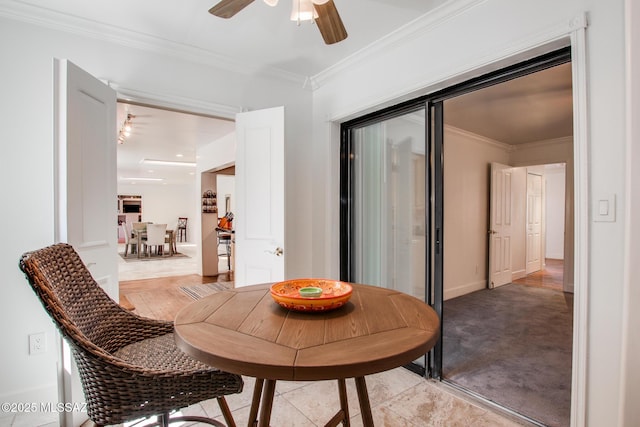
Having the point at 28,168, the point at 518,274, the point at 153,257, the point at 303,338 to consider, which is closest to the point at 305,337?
the point at 303,338

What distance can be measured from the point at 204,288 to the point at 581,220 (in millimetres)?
4975

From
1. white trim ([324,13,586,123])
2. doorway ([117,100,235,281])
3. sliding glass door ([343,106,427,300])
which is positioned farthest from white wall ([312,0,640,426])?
doorway ([117,100,235,281])

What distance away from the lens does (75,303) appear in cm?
128

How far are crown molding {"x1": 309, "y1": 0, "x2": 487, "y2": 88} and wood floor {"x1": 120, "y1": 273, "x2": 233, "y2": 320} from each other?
10.5 ft

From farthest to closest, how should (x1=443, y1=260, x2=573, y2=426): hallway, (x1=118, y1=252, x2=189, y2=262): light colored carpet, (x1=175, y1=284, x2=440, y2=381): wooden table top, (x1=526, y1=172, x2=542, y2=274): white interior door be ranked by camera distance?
1. (x1=118, y1=252, x2=189, y2=262): light colored carpet
2. (x1=526, y1=172, x2=542, y2=274): white interior door
3. (x1=443, y1=260, x2=573, y2=426): hallway
4. (x1=175, y1=284, x2=440, y2=381): wooden table top

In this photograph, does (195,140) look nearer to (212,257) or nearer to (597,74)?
(212,257)

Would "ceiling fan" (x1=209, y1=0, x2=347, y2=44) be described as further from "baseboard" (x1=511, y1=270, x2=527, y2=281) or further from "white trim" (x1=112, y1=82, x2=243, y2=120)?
"baseboard" (x1=511, y1=270, x2=527, y2=281)

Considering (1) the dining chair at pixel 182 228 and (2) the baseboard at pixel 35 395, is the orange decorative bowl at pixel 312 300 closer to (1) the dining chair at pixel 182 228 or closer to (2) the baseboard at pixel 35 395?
(2) the baseboard at pixel 35 395

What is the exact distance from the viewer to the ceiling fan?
4.51 feet

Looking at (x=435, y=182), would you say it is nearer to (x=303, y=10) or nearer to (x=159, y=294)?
(x=303, y=10)

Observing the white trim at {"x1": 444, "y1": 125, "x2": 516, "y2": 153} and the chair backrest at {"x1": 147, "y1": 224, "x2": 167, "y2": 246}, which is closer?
the white trim at {"x1": 444, "y1": 125, "x2": 516, "y2": 153}

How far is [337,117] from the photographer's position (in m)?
2.94

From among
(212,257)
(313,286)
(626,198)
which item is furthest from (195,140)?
(626,198)

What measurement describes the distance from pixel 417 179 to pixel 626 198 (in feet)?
4.42
